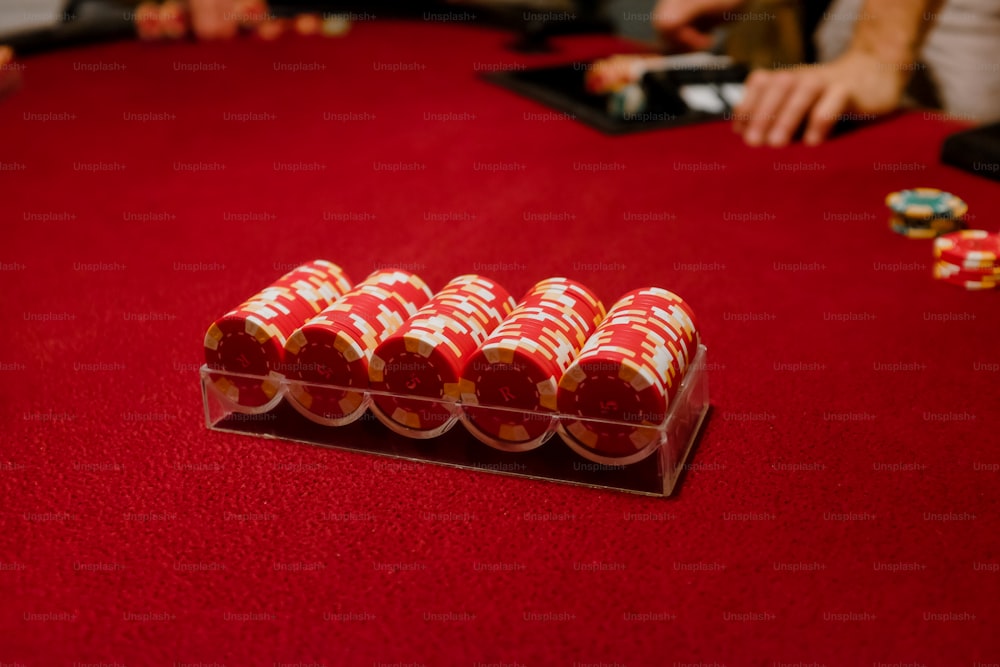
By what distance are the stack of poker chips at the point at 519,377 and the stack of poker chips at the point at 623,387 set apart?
28 mm

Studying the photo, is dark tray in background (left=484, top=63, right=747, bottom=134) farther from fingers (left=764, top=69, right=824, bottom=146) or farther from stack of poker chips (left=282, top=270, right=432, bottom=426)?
stack of poker chips (left=282, top=270, right=432, bottom=426)

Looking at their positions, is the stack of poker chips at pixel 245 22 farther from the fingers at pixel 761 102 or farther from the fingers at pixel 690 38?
the fingers at pixel 761 102

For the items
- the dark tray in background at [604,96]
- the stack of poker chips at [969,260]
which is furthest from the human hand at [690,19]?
the stack of poker chips at [969,260]

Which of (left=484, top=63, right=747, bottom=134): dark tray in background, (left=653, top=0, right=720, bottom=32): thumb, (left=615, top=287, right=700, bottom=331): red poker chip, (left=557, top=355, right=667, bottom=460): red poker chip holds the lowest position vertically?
(left=484, top=63, right=747, bottom=134): dark tray in background

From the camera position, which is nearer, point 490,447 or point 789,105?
point 490,447

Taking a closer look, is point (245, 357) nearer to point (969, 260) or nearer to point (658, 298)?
point (658, 298)

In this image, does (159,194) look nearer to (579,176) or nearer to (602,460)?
(579,176)

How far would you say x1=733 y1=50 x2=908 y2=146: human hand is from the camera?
2635 mm

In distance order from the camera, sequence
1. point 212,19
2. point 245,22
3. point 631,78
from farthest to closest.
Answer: point 245,22, point 212,19, point 631,78

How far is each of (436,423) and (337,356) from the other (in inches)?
6.6

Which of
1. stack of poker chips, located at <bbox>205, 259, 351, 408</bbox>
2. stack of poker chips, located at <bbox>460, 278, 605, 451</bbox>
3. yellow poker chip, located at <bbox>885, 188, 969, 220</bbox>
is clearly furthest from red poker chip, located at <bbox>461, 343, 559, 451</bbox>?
yellow poker chip, located at <bbox>885, 188, 969, 220</bbox>

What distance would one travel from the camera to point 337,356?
4.42 ft

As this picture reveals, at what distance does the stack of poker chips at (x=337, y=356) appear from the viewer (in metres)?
1.34

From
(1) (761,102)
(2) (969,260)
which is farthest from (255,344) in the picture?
(1) (761,102)
